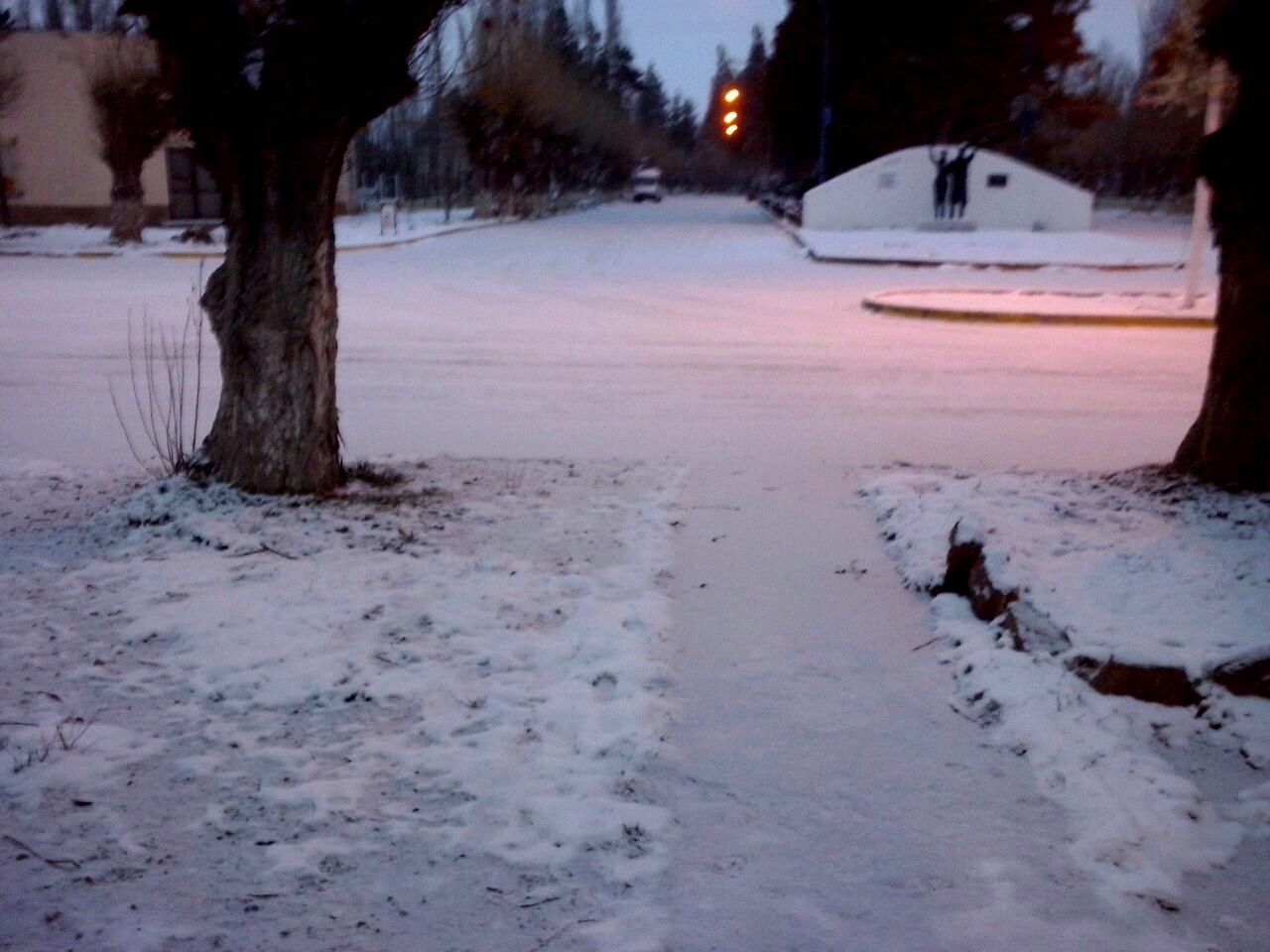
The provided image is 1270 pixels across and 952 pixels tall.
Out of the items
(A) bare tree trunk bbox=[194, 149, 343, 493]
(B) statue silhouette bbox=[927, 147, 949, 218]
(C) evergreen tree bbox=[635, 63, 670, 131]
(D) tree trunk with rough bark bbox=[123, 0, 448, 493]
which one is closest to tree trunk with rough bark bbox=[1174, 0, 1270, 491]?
(D) tree trunk with rough bark bbox=[123, 0, 448, 493]

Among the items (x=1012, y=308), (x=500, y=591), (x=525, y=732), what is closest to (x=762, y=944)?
(x=525, y=732)

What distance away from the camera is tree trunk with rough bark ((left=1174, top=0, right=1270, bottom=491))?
Answer: 6543 millimetres

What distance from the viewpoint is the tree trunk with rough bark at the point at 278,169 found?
20.7 ft

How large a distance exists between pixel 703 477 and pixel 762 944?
5099 mm

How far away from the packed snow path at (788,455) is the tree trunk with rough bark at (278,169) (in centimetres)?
194

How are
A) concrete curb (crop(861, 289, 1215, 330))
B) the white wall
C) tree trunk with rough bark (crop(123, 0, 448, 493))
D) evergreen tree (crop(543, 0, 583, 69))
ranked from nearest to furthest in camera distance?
1. tree trunk with rough bark (crop(123, 0, 448, 493))
2. concrete curb (crop(861, 289, 1215, 330))
3. the white wall
4. evergreen tree (crop(543, 0, 583, 69))

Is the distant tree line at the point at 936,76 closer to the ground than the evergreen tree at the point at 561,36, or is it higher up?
closer to the ground

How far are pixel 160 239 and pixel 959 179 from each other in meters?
23.8

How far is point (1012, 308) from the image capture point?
17312mm

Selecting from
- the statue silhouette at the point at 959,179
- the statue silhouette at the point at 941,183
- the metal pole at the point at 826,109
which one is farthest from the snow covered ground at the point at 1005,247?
the metal pole at the point at 826,109

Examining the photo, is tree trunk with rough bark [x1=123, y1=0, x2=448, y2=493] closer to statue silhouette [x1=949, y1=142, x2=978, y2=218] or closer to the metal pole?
statue silhouette [x1=949, y1=142, x2=978, y2=218]

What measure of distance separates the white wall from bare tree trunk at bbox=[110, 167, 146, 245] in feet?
65.4

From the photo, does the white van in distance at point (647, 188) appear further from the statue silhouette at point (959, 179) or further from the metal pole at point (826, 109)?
the statue silhouette at point (959, 179)

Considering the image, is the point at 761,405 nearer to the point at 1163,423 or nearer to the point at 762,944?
the point at 1163,423
